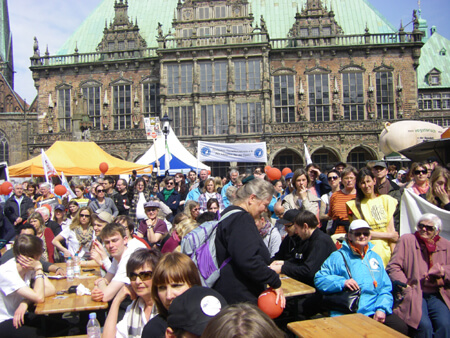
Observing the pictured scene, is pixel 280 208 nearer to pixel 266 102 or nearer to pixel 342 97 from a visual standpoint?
pixel 266 102

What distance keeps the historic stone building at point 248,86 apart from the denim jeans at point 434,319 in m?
23.2

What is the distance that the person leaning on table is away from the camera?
14.1 feet

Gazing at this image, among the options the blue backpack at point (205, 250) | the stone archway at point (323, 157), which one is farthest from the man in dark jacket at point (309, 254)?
the stone archway at point (323, 157)

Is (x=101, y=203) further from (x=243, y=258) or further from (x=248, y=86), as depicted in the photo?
(x=248, y=86)

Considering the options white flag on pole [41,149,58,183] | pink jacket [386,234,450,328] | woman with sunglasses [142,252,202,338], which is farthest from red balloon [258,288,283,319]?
white flag on pole [41,149,58,183]

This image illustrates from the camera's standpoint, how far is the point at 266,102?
91.6ft

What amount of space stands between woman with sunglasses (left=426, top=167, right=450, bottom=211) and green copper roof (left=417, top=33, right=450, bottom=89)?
38512 millimetres

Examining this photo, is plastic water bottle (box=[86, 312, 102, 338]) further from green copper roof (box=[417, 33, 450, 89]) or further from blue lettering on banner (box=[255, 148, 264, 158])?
green copper roof (box=[417, 33, 450, 89])

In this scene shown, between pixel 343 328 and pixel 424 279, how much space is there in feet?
5.38

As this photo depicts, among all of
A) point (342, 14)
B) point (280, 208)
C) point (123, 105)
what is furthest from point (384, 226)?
point (342, 14)

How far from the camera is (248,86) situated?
28156 millimetres

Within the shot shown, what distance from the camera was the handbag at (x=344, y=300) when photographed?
423 cm

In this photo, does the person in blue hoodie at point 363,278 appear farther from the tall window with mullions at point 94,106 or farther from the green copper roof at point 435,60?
the green copper roof at point 435,60

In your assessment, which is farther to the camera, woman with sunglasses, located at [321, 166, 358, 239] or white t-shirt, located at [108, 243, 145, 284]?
woman with sunglasses, located at [321, 166, 358, 239]
